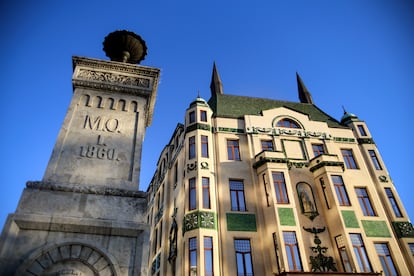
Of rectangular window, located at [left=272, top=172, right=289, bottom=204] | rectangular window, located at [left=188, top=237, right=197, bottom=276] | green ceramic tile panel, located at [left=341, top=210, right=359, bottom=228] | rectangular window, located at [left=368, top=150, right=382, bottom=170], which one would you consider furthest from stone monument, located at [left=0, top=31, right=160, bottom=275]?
rectangular window, located at [left=368, top=150, right=382, bottom=170]

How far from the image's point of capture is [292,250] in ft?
55.6

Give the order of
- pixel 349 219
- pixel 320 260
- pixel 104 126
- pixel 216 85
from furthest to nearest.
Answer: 1. pixel 216 85
2. pixel 349 219
3. pixel 320 260
4. pixel 104 126

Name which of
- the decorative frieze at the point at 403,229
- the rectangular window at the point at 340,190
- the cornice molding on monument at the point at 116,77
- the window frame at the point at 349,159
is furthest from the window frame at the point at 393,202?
the cornice molding on monument at the point at 116,77

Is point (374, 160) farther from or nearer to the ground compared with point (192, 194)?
farther from the ground

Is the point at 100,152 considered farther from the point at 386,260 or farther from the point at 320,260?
the point at 386,260

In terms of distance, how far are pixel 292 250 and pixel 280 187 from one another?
4.21 meters

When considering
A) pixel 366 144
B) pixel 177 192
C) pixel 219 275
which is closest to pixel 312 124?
pixel 366 144

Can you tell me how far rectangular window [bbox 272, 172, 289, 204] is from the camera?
18934 mm

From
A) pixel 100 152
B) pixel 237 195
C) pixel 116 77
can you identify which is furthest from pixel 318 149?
pixel 100 152

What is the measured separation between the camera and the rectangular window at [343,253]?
1700 cm

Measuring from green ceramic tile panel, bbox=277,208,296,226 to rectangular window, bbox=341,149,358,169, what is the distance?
8198mm

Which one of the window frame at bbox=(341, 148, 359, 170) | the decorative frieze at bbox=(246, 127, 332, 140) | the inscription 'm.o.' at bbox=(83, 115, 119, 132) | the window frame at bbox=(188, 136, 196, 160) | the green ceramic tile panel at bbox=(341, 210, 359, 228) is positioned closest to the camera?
the inscription 'm.o.' at bbox=(83, 115, 119, 132)

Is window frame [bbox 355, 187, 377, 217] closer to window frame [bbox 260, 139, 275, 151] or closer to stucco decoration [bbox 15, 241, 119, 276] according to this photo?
window frame [bbox 260, 139, 275, 151]

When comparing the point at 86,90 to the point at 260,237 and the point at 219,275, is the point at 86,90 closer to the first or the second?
the point at 219,275
